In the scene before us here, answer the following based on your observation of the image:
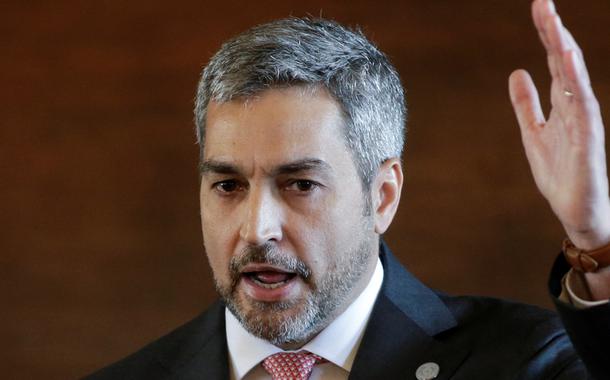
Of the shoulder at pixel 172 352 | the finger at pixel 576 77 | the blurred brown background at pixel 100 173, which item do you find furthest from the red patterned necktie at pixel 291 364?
the blurred brown background at pixel 100 173

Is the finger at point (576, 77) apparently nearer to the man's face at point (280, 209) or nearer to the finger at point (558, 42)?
the finger at point (558, 42)

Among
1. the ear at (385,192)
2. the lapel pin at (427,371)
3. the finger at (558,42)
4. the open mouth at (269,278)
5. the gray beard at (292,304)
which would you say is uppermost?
the finger at (558,42)

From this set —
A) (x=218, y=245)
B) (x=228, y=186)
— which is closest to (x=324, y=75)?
(x=228, y=186)

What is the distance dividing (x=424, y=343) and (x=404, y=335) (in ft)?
0.16

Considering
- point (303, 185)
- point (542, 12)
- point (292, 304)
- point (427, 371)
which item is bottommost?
point (427, 371)

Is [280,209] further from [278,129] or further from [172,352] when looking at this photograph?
[172,352]

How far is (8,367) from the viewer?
15.4 feet

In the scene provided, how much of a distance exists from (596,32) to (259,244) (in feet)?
5.71

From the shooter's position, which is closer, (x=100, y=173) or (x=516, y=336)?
(x=516, y=336)

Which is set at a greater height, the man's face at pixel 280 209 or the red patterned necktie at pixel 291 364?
the man's face at pixel 280 209

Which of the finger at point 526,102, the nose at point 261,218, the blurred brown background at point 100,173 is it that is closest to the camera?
the finger at point 526,102

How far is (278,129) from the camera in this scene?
314 cm

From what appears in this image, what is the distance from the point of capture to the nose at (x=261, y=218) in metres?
3.07

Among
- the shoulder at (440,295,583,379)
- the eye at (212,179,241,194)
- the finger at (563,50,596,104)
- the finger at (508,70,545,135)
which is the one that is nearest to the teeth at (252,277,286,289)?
the eye at (212,179,241,194)
